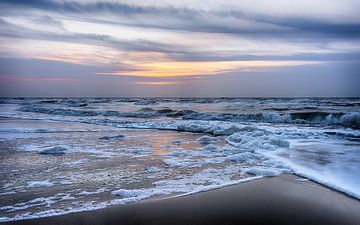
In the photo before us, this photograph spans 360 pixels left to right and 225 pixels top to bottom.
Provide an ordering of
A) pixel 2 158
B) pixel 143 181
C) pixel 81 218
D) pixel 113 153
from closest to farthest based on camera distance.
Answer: pixel 81 218
pixel 143 181
pixel 2 158
pixel 113 153

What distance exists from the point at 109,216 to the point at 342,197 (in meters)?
3.31

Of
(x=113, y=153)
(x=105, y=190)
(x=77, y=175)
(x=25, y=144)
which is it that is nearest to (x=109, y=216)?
(x=105, y=190)

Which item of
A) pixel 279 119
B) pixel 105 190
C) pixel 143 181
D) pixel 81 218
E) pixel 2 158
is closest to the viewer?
pixel 81 218

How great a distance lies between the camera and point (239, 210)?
4.23 meters

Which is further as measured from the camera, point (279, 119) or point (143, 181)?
point (279, 119)

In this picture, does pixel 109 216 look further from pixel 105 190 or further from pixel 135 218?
pixel 105 190

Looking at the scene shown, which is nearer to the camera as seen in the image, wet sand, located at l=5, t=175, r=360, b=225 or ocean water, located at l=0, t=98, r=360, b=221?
wet sand, located at l=5, t=175, r=360, b=225

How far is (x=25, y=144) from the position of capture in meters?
9.83

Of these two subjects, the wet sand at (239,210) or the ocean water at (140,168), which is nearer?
the wet sand at (239,210)

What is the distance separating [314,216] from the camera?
4043 millimetres

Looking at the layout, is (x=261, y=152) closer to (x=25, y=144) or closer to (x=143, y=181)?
(x=143, y=181)

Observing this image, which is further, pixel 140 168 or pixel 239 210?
pixel 140 168

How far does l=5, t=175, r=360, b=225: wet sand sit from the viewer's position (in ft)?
12.7

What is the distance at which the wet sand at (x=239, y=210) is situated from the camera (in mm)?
3873
